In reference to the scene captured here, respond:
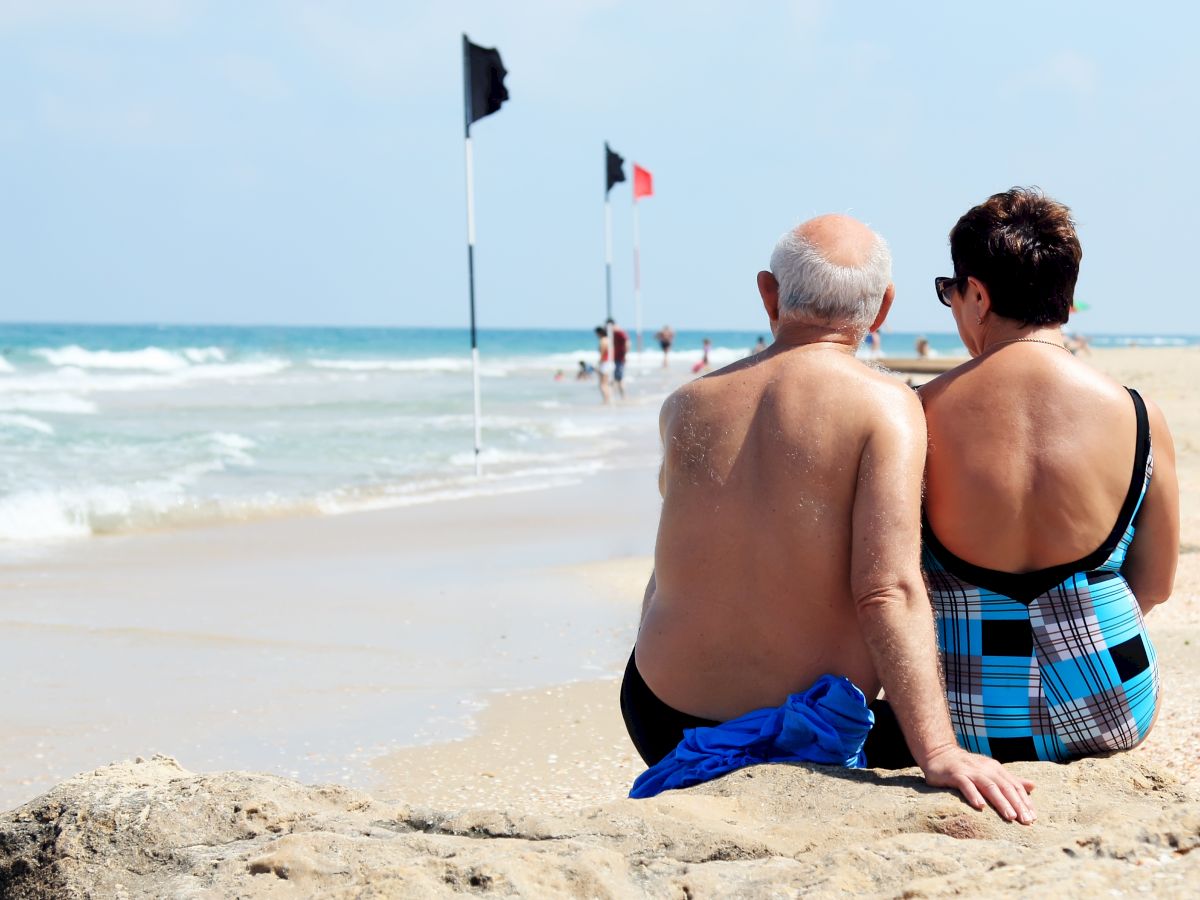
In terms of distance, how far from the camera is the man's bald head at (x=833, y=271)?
2496mm

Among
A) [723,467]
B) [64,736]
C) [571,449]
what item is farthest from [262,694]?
[571,449]

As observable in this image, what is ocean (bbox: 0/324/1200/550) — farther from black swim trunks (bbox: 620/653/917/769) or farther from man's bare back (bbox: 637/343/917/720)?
man's bare back (bbox: 637/343/917/720)

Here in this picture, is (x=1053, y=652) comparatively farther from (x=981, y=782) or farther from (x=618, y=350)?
(x=618, y=350)

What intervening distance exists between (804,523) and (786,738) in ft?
1.43

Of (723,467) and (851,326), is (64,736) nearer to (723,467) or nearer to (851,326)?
(723,467)

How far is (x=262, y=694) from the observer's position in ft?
15.7

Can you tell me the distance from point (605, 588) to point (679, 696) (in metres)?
4.17

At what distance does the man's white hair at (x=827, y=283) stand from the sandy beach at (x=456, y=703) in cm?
94

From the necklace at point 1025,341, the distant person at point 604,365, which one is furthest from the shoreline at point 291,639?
the distant person at point 604,365

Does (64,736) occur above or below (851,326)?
below

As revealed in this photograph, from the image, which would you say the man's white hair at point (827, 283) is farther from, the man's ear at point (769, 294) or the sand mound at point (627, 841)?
the sand mound at point (627, 841)

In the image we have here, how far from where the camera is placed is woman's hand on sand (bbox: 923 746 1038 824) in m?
2.24

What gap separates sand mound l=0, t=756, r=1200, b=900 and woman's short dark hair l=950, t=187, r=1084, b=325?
97 cm

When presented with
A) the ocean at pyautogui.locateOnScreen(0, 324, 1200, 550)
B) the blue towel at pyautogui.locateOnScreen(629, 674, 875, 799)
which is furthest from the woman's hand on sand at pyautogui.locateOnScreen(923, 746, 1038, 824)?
the ocean at pyautogui.locateOnScreen(0, 324, 1200, 550)
